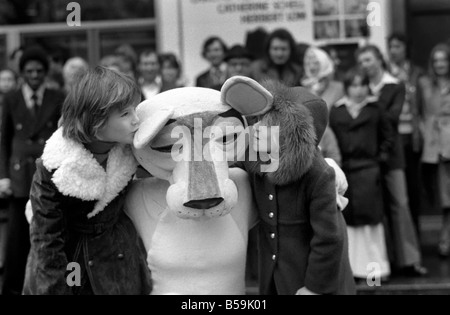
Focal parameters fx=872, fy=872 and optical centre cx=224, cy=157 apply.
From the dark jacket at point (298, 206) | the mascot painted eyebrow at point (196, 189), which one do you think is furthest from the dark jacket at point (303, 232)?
the mascot painted eyebrow at point (196, 189)

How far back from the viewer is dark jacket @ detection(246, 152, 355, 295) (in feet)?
12.7

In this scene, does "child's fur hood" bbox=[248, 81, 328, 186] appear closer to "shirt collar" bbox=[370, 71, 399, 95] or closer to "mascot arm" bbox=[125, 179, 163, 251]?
"mascot arm" bbox=[125, 179, 163, 251]

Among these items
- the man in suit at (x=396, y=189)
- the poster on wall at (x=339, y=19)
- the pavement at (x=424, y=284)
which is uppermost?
the poster on wall at (x=339, y=19)

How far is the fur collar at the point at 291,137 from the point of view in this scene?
380 cm

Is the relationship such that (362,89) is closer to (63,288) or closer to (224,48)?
(224,48)

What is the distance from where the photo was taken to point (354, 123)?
6.19 m

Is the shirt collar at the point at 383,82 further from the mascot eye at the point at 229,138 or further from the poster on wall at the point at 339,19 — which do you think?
the mascot eye at the point at 229,138

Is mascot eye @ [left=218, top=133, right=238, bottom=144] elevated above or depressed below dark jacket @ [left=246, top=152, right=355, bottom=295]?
above

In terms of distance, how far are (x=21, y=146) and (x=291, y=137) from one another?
2804mm

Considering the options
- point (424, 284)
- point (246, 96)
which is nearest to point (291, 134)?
point (246, 96)

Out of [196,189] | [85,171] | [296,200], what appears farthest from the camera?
[296,200]

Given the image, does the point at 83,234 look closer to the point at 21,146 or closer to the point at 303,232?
the point at 303,232

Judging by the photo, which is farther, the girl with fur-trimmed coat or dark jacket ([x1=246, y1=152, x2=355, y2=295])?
dark jacket ([x1=246, y1=152, x2=355, y2=295])

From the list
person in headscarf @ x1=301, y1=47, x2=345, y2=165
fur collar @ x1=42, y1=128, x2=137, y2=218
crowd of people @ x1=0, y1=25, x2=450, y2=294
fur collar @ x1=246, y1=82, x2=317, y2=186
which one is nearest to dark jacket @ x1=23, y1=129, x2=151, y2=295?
fur collar @ x1=42, y1=128, x2=137, y2=218
